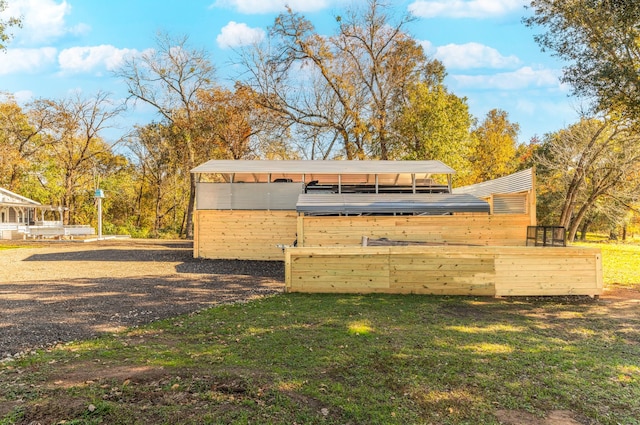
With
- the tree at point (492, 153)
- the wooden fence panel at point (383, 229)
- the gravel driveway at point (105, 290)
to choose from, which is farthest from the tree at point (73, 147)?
the tree at point (492, 153)

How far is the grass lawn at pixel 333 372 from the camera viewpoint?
2.98m

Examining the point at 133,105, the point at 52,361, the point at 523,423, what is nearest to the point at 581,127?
the point at 523,423

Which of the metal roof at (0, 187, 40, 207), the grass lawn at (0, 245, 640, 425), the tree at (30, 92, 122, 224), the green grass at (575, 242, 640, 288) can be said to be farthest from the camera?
the tree at (30, 92, 122, 224)

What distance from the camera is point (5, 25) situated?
54.4ft

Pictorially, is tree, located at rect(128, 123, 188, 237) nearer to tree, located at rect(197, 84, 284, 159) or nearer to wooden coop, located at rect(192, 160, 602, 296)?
tree, located at rect(197, 84, 284, 159)

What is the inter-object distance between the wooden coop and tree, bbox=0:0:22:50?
37.9 feet

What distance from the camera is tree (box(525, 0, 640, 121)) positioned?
944cm

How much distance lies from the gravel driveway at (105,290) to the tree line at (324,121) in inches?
556

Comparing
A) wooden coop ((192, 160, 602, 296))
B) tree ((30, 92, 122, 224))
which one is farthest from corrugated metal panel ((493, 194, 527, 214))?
tree ((30, 92, 122, 224))

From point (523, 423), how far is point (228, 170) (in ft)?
45.7

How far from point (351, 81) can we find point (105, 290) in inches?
844

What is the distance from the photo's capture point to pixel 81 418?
2.75m

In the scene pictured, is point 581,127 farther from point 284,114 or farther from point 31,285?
point 31,285

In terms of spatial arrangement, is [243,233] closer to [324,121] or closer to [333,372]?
[333,372]
